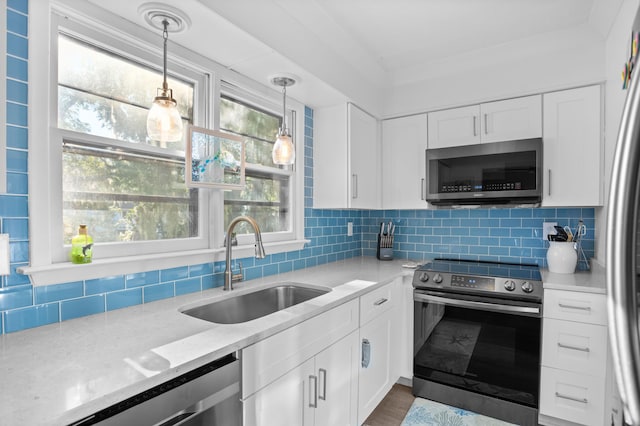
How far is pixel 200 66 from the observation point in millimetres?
1834

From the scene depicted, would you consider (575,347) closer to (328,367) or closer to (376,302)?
(376,302)

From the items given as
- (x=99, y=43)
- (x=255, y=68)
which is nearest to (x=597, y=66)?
(x=255, y=68)

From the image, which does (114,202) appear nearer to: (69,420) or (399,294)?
(69,420)

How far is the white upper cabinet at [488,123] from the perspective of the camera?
2.40 m

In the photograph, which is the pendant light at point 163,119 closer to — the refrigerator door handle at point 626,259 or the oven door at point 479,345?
the refrigerator door handle at point 626,259

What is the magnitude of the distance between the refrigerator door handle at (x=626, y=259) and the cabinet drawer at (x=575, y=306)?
6.43 ft

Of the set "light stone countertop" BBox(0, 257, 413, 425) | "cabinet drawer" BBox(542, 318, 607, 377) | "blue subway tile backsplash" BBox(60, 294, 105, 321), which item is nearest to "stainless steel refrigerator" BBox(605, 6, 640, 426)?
"light stone countertop" BBox(0, 257, 413, 425)

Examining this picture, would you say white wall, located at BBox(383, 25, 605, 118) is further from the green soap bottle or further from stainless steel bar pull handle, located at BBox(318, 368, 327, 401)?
the green soap bottle

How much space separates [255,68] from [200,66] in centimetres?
32

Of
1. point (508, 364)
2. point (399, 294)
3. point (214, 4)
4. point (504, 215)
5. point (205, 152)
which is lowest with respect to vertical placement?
point (508, 364)

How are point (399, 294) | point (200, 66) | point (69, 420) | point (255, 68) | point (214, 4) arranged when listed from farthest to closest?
point (399, 294) → point (255, 68) → point (200, 66) → point (214, 4) → point (69, 420)

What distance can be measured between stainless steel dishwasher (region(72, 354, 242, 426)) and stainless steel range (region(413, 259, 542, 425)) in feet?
5.10

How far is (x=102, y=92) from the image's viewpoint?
4.93 ft

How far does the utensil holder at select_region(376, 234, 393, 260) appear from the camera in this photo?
3.02m
